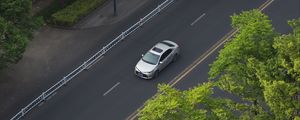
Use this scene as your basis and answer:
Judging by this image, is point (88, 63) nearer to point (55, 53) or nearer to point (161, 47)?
point (55, 53)

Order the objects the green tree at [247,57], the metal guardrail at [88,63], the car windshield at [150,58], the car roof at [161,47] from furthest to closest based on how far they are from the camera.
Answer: the car roof at [161,47], the car windshield at [150,58], the metal guardrail at [88,63], the green tree at [247,57]

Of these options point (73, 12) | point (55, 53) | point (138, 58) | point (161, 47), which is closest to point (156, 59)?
point (161, 47)

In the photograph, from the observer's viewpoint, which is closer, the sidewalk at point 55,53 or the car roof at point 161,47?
the sidewalk at point 55,53

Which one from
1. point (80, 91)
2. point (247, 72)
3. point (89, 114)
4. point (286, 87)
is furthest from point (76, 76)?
point (286, 87)

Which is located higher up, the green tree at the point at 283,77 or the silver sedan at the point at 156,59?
the silver sedan at the point at 156,59

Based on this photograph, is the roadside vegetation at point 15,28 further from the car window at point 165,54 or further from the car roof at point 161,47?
the car window at point 165,54

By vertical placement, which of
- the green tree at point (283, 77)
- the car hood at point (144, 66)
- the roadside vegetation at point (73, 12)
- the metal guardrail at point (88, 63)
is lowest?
the green tree at point (283, 77)

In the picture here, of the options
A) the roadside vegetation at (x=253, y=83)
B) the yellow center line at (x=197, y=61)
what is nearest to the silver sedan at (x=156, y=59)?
the yellow center line at (x=197, y=61)
